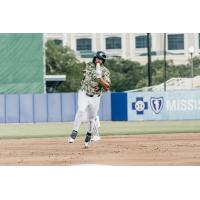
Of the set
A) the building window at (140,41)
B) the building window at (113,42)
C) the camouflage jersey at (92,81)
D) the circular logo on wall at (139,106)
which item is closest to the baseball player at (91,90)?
the camouflage jersey at (92,81)

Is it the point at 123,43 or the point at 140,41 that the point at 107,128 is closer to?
the point at 123,43

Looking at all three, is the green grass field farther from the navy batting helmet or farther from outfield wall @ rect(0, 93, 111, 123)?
the navy batting helmet

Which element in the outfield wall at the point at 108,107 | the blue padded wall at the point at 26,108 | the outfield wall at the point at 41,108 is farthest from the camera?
the blue padded wall at the point at 26,108

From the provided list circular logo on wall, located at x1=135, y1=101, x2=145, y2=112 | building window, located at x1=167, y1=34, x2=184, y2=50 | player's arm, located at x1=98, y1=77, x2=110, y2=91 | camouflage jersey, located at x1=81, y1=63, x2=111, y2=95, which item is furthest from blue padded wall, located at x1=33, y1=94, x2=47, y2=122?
circular logo on wall, located at x1=135, y1=101, x2=145, y2=112

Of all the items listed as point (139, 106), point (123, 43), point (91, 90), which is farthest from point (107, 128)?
point (139, 106)

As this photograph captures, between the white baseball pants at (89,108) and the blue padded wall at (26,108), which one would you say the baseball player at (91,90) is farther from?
the blue padded wall at (26,108)

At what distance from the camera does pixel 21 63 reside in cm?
1023

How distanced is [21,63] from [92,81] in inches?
54.6

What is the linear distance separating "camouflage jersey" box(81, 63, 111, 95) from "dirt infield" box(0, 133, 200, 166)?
1.62ft

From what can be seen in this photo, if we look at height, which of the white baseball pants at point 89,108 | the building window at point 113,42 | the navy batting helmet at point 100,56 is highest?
the building window at point 113,42

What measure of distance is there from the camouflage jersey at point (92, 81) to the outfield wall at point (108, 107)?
13.0 inches

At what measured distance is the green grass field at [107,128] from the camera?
364 inches

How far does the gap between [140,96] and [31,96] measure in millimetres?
4079

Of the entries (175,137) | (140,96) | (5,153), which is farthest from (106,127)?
(140,96)
